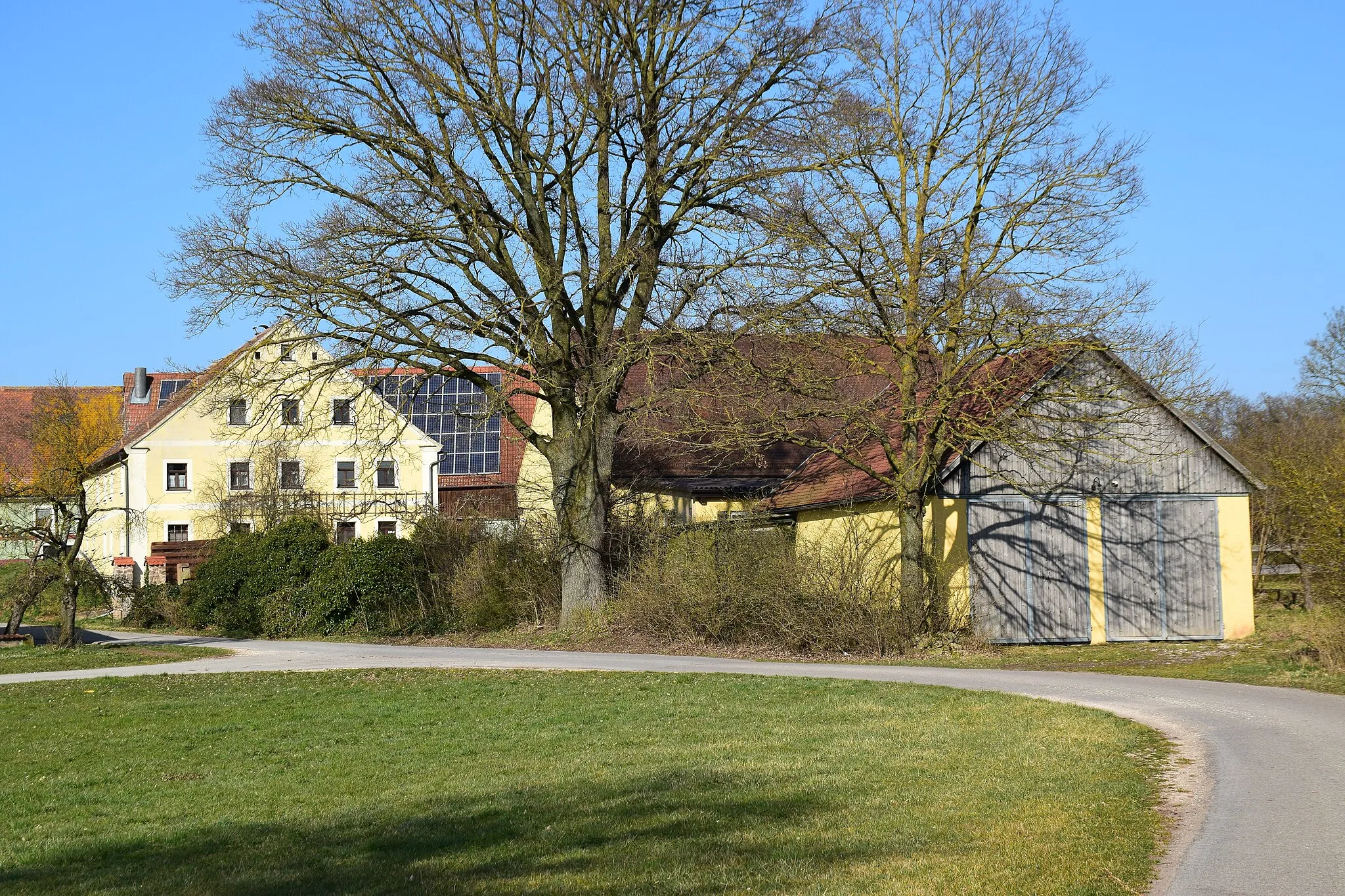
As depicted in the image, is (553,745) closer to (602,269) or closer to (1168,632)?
(602,269)

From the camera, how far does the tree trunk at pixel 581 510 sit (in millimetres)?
27203

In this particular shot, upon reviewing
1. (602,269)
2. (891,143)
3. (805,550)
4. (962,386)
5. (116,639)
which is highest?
(891,143)

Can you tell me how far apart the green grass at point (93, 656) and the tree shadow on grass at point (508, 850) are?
52.7 feet

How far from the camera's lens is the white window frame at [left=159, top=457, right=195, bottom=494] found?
163 ft

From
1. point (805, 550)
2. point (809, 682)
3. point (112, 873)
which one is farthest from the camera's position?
point (805, 550)

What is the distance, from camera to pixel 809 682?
1766cm

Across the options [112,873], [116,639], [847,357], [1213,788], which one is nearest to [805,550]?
[847,357]

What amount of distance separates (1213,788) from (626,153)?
1872cm

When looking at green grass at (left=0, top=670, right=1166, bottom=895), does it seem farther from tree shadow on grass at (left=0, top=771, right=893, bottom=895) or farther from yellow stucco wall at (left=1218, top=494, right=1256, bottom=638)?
yellow stucco wall at (left=1218, top=494, right=1256, bottom=638)

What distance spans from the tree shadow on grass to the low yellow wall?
14.6m

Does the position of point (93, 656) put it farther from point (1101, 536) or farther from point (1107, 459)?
point (1107, 459)

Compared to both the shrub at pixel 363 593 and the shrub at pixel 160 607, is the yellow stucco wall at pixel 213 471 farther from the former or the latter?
the shrub at pixel 363 593

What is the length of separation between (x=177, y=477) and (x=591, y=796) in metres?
44.6

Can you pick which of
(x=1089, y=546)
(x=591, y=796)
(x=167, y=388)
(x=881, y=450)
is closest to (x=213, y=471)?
(x=167, y=388)
